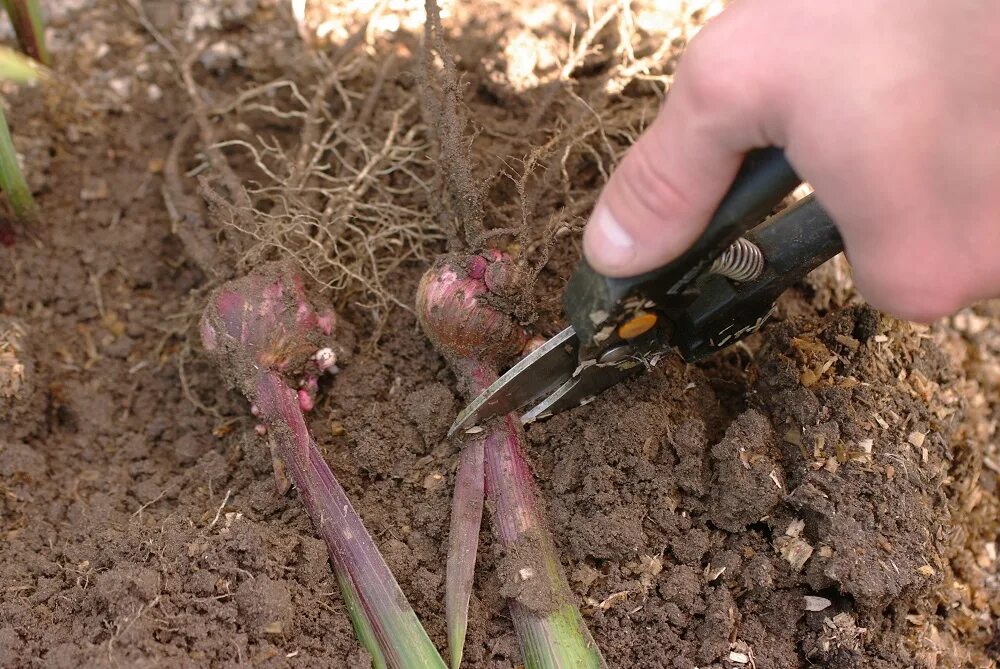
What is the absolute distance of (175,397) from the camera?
150cm

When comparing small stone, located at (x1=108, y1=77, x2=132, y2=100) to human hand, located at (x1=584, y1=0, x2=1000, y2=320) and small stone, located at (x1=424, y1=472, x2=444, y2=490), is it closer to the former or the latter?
small stone, located at (x1=424, y1=472, x2=444, y2=490)

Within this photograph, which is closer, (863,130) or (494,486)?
(863,130)

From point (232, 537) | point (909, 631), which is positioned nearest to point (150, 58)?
point (232, 537)

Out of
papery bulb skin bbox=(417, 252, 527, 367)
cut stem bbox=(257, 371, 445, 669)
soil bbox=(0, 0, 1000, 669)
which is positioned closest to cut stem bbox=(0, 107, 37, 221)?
soil bbox=(0, 0, 1000, 669)

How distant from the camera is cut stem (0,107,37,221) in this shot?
4.67 ft

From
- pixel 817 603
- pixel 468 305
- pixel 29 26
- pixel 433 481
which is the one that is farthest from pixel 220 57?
pixel 817 603

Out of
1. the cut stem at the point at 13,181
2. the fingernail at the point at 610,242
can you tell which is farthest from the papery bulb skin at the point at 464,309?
the cut stem at the point at 13,181

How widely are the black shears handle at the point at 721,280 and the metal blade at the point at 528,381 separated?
0.04 meters

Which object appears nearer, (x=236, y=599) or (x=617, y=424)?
(x=236, y=599)

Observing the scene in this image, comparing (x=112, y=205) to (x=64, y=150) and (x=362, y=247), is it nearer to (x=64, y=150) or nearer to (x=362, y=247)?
(x=64, y=150)

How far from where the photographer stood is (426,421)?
1.34 m

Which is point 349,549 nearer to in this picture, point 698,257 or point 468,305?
point 468,305

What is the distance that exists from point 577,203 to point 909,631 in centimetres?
91

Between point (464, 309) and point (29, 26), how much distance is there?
3.97 ft
